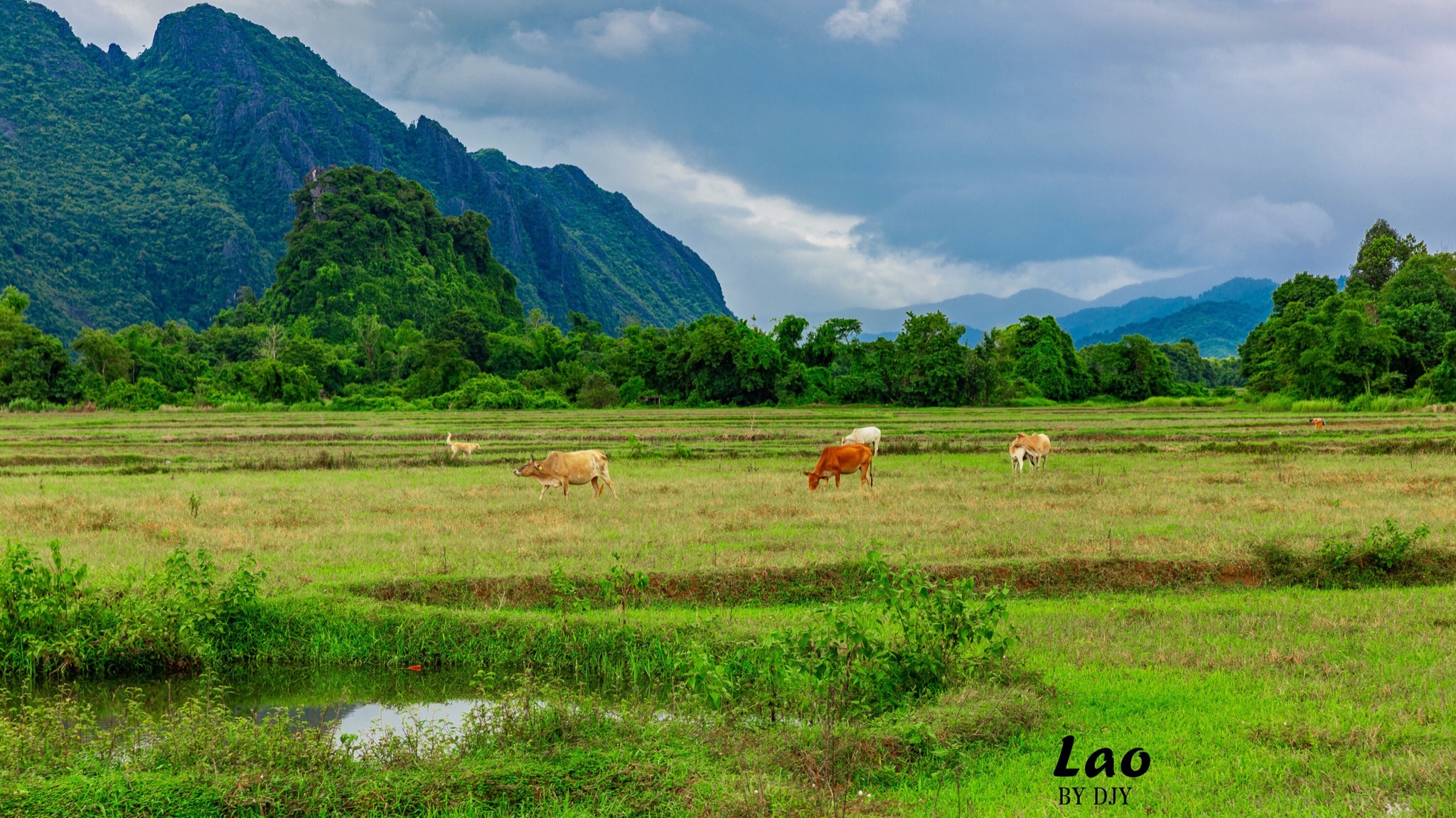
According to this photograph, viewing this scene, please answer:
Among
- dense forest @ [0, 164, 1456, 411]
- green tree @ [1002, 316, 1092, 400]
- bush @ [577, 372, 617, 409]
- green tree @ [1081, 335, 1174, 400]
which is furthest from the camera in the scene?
green tree @ [1081, 335, 1174, 400]

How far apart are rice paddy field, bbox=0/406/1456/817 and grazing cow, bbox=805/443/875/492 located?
408mm

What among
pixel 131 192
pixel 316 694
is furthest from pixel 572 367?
pixel 131 192

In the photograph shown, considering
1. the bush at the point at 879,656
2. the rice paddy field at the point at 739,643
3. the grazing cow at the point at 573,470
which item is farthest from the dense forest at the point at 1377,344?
the bush at the point at 879,656

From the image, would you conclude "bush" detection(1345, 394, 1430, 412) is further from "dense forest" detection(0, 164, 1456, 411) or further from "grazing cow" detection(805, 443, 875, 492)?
"grazing cow" detection(805, 443, 875, 492)

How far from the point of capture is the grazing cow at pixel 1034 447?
2195 centimetres

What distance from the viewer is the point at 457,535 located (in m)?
13.7

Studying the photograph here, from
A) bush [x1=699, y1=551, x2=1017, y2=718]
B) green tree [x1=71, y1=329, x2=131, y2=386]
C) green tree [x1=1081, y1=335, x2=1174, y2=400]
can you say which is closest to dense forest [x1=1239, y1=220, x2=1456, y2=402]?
green tree [x1=1081, y1=335, x2=1174, y2=400]

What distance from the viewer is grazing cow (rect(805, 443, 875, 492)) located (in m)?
18.8

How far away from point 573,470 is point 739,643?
991 cm

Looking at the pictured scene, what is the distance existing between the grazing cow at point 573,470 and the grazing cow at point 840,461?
4.38 metres

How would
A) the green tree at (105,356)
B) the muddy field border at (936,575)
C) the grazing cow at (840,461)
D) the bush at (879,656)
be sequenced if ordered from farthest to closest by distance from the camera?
the green tree at (105,356) < the grazing cow at (840,461) < the muddy field border at (936,575) < the bush at (879,656)

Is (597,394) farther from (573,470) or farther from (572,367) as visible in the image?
(573,470)

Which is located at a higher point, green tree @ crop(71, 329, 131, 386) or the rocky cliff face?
the rocky cliff face

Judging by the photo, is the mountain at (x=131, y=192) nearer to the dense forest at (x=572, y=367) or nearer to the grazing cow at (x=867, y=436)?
the dense forest at (x=572, y=367)
